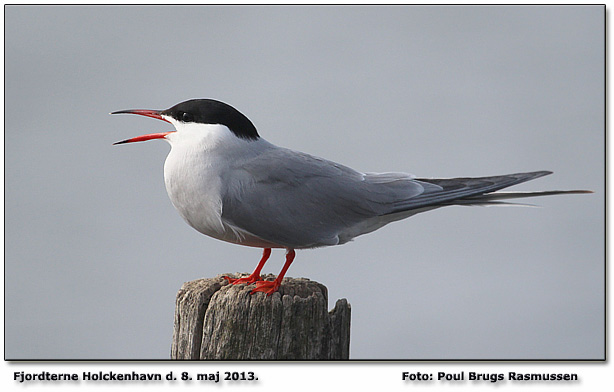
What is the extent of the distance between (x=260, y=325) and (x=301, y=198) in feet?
2.27

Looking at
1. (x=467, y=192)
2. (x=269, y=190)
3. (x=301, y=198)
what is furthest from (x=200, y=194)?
(x=467, y=192)

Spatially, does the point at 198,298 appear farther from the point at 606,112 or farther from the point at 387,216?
the point at 606,112

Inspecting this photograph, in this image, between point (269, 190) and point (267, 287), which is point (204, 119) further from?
point (267, 287)

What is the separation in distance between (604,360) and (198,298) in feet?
7.38

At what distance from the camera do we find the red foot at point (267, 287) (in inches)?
128

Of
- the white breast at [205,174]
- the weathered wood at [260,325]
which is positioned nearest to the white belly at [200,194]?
the white breast at [205,174]

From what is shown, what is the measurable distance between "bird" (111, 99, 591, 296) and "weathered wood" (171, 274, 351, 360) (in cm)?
12

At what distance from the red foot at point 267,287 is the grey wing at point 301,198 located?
22 cm

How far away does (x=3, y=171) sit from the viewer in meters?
4.02

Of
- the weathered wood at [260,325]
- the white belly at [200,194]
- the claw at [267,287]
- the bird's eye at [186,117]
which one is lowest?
the weathered wood at [260,325]

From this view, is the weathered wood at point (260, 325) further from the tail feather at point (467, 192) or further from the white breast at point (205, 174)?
the tail feather at point (467, 192)

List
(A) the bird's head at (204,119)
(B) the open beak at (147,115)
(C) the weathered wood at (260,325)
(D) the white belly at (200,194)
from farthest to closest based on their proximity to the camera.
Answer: (B) the open beak at (147,115) → (A) the bird's head at (204,119) → (D) the white belly at (200,194) → (C) the weathered wood at (260,325)

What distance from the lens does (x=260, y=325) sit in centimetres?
317
